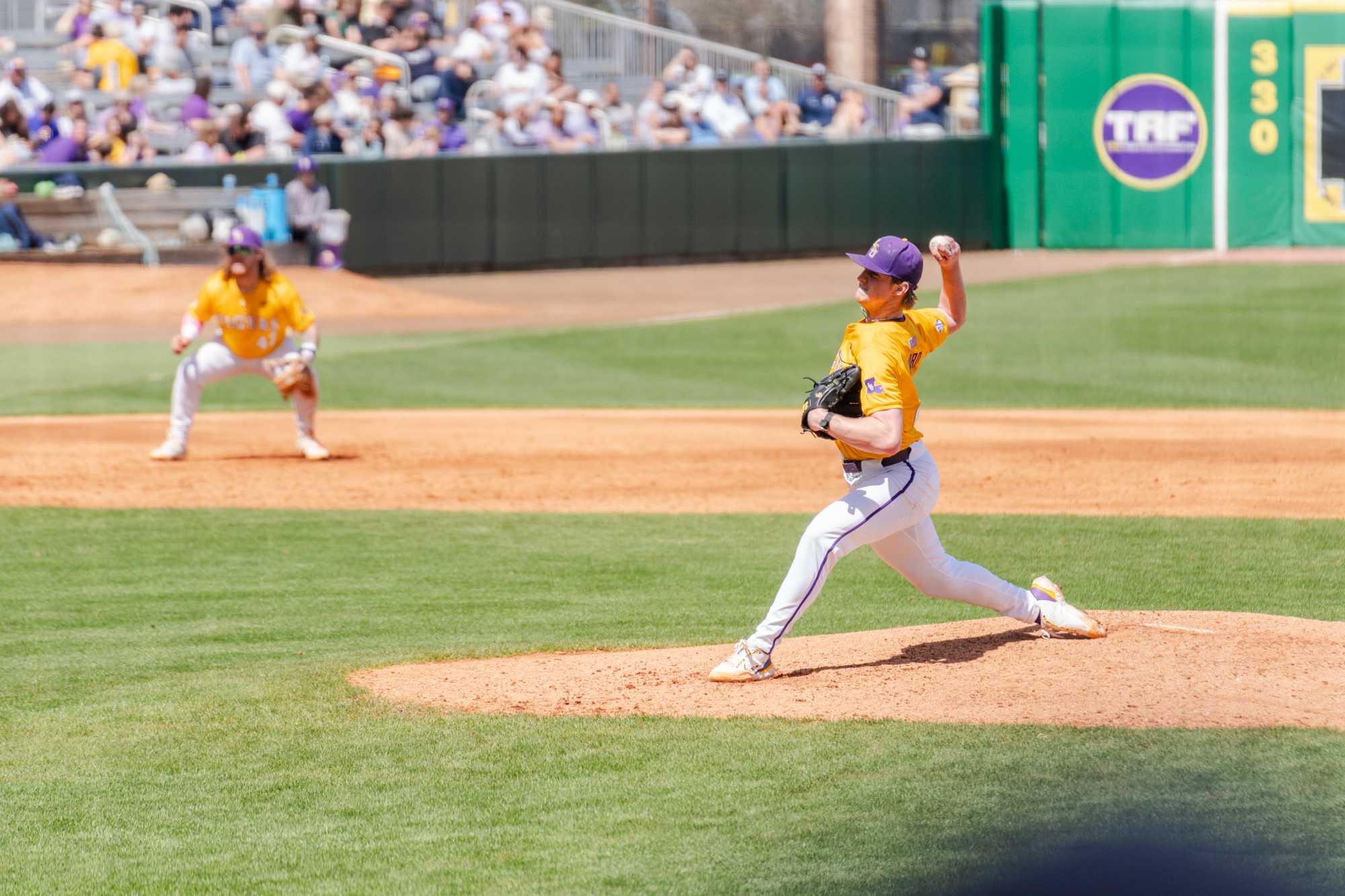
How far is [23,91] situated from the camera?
2339 centimetres

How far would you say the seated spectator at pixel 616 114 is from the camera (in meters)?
25.8

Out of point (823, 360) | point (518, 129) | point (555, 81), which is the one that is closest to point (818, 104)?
point (555, 81)

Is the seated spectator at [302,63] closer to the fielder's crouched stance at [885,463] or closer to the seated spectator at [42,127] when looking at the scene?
the seated spectator at [42,127]

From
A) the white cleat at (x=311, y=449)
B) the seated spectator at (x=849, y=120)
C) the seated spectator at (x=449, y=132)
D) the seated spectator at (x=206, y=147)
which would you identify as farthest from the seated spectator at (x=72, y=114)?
the white cleat at (x=311, y=449)

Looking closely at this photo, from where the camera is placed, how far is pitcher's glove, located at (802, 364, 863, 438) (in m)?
5.57

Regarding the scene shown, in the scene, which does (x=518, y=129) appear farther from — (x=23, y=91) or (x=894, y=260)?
(x=894, y=260)

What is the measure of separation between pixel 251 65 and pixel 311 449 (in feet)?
45.1

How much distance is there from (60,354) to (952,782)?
17019 millimetres

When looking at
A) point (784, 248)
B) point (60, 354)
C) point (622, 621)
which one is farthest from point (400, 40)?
point (622, 621)

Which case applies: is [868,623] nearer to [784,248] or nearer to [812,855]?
[812,855]

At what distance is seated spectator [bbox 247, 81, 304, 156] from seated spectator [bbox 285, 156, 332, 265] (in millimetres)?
474

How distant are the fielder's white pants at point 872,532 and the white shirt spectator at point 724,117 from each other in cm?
2067

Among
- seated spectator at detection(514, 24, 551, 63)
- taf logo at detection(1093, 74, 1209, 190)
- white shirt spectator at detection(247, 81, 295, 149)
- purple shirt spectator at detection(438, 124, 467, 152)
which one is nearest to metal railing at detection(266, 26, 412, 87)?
purple shirt spectator at detection(438, 124, 467, 152)

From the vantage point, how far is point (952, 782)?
4988 mm
